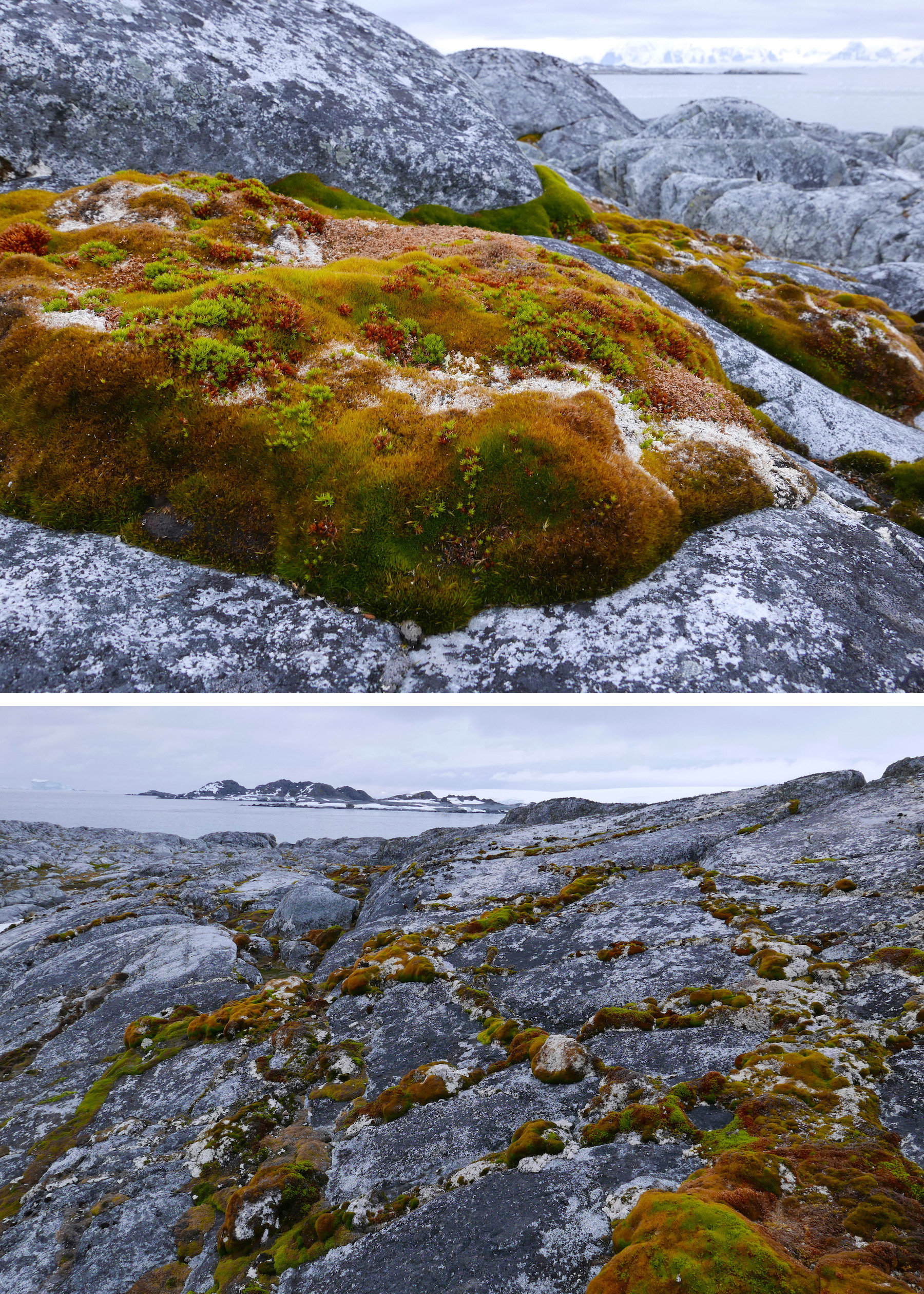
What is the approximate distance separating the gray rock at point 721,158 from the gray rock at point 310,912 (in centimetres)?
10905

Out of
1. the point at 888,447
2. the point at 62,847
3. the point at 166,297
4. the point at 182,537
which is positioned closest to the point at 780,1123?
the point at 182,537

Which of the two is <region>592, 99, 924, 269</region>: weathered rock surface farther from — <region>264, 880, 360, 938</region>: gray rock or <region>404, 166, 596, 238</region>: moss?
<region>264, 880, 360, 938</region>: gray rock

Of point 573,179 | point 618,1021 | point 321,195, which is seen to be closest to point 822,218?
→ point 573,179

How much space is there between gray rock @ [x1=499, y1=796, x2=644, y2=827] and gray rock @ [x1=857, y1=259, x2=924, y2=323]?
191 feet

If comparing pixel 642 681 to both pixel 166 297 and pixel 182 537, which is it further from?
pixel 166 297

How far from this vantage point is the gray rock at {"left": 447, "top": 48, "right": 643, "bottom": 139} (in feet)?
404

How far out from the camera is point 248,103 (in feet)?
127

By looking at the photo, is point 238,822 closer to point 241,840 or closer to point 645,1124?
point 241,840

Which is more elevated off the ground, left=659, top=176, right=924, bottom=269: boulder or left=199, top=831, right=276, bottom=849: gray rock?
left=659, top=176, right=924, bottom=269: boulder

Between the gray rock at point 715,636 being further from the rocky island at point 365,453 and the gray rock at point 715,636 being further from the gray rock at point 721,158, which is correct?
the gray rock at point 721,158

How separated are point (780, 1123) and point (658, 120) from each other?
492 feet

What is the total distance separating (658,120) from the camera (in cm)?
11788

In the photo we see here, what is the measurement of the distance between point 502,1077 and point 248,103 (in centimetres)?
4862

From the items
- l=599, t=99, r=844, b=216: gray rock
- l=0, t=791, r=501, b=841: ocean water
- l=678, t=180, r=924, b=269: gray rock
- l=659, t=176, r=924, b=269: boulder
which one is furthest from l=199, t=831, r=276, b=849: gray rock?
l=599, t=99, r=844, b=216: gray rock
